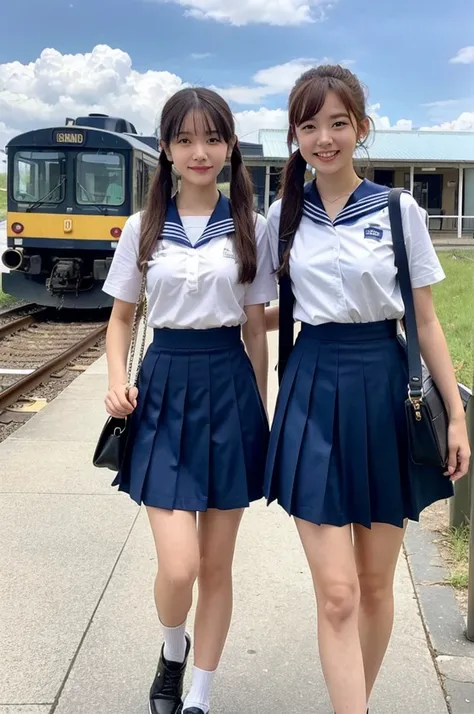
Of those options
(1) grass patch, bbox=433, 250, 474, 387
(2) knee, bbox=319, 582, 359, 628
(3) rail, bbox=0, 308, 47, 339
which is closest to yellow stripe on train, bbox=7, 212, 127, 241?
(3) rail, bbox=0, 308, 47, 339

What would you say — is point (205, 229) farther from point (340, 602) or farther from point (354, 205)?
point (340, 602)

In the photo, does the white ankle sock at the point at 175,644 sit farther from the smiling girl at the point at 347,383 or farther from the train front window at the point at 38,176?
the train front window at the point at 38,176

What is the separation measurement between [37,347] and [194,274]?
28.8ft

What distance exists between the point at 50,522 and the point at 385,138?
30291 millimetres

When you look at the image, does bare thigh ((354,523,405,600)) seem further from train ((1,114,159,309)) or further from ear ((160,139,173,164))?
train ((1,114,159,309))

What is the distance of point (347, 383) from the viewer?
6.88ft

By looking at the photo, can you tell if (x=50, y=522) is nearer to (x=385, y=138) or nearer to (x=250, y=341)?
(x=250, y=341)

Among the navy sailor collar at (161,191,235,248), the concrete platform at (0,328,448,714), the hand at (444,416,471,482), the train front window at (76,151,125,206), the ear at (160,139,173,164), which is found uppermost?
the train front window at (76,151,125,206)

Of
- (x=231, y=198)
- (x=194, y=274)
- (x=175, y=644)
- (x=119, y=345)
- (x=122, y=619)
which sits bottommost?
(x=122, y=619)

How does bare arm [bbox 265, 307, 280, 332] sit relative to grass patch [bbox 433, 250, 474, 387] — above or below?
above

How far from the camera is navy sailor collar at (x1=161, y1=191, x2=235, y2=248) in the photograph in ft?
7.57

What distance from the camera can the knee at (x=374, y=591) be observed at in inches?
87.0

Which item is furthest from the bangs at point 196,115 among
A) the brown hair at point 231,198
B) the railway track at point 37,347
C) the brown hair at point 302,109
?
the railway track at point 37,347

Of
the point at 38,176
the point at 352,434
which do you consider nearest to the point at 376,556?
the point at 352,434
